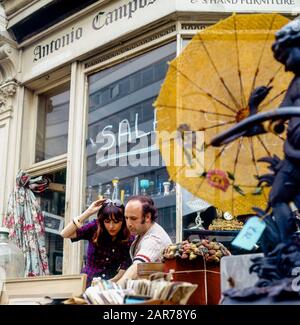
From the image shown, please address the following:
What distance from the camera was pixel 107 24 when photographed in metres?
6.05

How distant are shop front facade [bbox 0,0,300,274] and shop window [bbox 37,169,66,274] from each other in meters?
0.01

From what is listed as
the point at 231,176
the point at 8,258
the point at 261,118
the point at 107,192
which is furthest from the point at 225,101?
the point at 107,192

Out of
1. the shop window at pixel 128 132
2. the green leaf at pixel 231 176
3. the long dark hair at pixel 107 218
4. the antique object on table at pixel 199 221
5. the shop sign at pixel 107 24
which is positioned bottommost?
the long dark hair at pixel 107 218

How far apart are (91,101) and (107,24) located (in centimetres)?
84

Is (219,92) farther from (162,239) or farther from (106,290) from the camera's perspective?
(106,290)

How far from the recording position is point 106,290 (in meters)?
2.81

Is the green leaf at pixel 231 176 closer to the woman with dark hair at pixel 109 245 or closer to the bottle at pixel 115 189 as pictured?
the woman with dark hair at pixel 109 245

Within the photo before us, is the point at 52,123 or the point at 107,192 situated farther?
the point at 52,123

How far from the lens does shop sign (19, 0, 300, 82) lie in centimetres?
529

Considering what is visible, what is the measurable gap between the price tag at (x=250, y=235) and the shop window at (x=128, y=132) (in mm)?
2515

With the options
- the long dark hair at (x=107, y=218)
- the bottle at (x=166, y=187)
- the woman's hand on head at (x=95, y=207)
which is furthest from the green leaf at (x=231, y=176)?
the bottle at (x=166, y=187)

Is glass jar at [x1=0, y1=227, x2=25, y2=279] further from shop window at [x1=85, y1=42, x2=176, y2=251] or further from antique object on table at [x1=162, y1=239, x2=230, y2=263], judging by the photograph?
antique object on table at [x1=162, y1=239, x2=230, y2=263]

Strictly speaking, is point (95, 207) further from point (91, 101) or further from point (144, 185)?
point (91, 101)

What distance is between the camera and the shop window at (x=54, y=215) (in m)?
5.99
